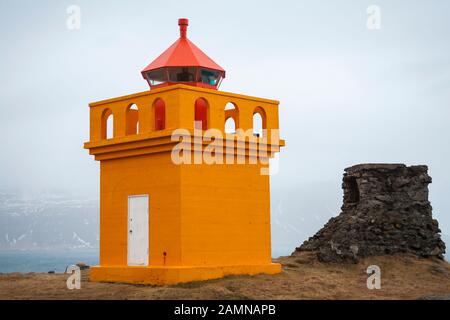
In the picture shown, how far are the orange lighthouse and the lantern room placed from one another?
0.08ft

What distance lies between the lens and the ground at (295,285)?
674 inches

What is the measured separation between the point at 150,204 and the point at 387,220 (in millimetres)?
7253

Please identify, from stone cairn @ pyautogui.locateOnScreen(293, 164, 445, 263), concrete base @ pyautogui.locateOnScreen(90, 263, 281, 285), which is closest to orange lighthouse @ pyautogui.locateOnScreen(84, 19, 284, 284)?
concrete base @ pyautogui.locateOnScreen(90, 263, 281, 285)

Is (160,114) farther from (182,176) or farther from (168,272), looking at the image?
(168,272)

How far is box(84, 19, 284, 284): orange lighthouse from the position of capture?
722 inches

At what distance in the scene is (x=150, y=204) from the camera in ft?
61.9

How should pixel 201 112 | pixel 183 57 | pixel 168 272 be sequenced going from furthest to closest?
pixel 201 112, pixel 183 57, pixel 168 272

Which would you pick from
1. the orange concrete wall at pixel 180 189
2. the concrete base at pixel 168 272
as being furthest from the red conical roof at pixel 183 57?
the concrete base at pixel 168 272

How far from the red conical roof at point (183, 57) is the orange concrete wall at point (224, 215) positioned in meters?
2.46

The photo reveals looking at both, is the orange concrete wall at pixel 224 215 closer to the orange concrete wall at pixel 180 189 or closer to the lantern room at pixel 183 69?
the orange concrete wall at pixel 180 189

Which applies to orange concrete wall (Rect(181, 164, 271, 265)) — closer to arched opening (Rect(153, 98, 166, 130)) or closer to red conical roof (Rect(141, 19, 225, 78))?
arched opening (Rect(153, 98, 166, 130))

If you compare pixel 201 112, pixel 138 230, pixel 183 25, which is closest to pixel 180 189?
pixel 138 230
